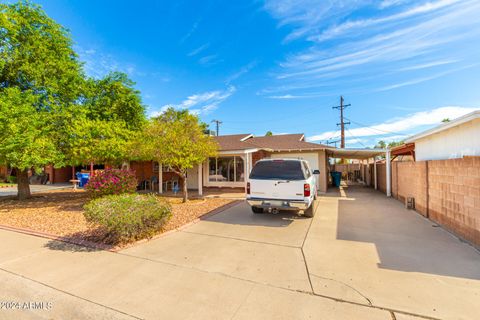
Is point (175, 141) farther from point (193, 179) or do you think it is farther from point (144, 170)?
point (144, 170)

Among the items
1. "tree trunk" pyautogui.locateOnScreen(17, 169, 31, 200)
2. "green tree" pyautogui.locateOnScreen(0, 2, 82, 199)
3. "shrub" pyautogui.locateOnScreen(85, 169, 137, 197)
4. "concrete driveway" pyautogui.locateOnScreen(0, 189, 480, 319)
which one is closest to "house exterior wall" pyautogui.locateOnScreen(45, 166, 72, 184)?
"tree trunk" pyautogui.locateOnScreen(17, 169, 31, 200)

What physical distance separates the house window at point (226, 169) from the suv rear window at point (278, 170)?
7.20 m

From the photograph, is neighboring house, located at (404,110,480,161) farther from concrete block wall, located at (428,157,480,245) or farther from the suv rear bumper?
the suv rear bumper

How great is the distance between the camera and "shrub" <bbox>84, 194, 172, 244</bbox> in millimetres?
4852

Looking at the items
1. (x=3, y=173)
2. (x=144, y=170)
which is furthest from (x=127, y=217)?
(x=3, y=173)

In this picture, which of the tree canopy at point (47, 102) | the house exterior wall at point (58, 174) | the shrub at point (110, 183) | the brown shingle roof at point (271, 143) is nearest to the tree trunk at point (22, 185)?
the tree canopy at point (47, 102)

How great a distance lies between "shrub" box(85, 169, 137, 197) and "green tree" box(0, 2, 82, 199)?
7.49 ft

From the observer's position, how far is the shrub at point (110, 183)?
8.54 m

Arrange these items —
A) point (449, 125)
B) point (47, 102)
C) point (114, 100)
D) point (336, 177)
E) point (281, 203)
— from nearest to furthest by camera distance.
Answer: point (449, 125) < point (281, 203) < point (47, 102) < point (114, 100) < point (336, 177)

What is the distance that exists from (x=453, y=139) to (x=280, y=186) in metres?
5.38

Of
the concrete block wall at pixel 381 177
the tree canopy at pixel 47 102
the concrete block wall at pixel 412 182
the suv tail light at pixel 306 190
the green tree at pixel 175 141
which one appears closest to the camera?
the suv tail light at pixel 306 190

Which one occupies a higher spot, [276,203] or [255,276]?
[276,203]

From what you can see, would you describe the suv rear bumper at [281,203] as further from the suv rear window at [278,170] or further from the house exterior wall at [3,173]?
the house exterior wall at [3,173]

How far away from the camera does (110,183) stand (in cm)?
866
